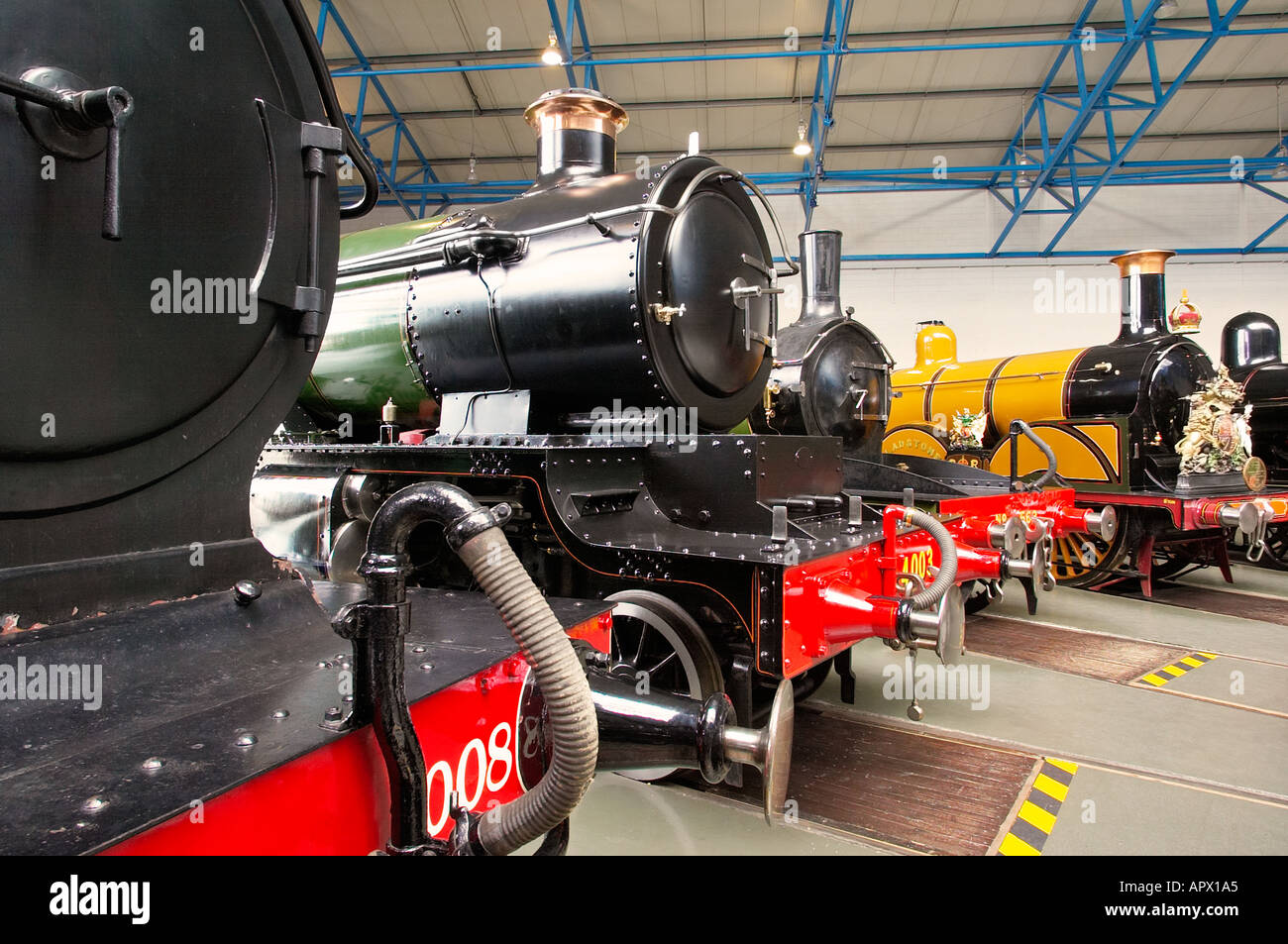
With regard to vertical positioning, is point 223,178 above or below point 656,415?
above

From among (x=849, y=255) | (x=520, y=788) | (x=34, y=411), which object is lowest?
(x=520, y=788)

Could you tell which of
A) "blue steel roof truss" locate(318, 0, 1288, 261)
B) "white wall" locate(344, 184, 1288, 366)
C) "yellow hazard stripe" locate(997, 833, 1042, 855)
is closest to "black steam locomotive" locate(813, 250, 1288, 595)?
"yellow hazard stripe" locate(997, 833, 1042, 855)

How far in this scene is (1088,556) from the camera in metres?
6.26

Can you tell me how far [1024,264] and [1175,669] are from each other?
10483 millimetres

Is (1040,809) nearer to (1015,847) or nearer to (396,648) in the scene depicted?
(1015,847)

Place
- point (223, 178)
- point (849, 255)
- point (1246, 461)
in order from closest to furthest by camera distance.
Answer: point (223, 178) → point (1246, 461) → point (849, 255)

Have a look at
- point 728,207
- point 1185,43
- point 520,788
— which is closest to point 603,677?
point 520,788

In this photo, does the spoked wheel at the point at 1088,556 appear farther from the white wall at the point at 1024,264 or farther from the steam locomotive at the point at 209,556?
the white wall at the point at 1024,264

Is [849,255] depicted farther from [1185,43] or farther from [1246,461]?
[1246,461]

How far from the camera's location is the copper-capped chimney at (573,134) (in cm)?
346

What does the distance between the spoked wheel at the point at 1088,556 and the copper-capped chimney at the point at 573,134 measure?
15.6ft

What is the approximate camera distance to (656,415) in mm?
2912

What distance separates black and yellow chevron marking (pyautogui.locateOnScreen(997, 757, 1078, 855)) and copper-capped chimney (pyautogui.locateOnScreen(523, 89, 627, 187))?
3134mm

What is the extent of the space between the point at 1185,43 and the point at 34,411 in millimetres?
13155
